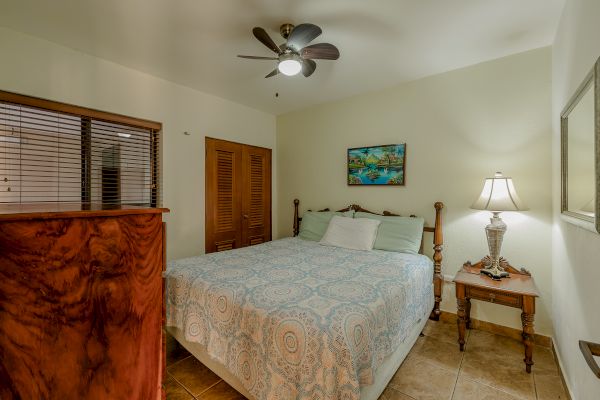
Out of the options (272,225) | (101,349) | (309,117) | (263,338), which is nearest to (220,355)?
(263,338)

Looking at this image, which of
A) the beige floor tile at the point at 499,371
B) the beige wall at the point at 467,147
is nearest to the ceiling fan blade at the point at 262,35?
the beige wall at the point at 467,147

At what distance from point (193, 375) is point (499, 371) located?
87.1 inches

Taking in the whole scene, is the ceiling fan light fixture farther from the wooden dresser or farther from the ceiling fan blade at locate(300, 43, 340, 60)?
the wooden dresser

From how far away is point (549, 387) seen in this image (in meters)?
1.78

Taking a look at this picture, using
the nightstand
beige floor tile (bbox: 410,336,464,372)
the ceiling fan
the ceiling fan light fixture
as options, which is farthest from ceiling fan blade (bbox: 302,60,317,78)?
beige floor tile (bbox: 410,336,464,372)

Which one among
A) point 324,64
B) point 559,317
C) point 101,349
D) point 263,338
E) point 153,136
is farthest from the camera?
point 153,136

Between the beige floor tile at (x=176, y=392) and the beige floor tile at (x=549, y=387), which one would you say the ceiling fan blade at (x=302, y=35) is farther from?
the beige floor tile at (x=549, y=387)

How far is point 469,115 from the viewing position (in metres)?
2.62

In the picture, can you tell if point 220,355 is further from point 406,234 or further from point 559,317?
point 559,317

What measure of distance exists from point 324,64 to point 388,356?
8.15 feet

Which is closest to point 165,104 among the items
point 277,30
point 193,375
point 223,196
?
point 223,196

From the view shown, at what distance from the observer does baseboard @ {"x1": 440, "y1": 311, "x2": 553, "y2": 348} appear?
226cm

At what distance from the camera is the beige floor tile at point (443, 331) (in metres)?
2.37

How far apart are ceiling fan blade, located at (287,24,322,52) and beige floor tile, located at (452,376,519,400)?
8.28 feet
